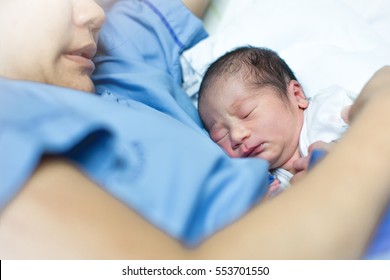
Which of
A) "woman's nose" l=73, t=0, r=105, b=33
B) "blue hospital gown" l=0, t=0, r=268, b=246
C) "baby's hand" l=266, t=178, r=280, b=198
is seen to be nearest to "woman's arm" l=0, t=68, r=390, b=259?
"blue hospital gown" l=0, t=0, r=268, b=246

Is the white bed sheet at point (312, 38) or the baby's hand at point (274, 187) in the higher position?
the white bed sheet at point (312, 38)

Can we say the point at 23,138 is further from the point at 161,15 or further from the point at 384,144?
the point at 161,15

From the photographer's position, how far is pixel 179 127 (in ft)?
2.35

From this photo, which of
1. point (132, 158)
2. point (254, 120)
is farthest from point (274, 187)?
point (132, 158)

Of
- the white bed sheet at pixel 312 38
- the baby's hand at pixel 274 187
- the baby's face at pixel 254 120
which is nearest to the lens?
the baby's hand at pixel 274 187

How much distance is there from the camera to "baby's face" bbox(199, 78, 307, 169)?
1.08m

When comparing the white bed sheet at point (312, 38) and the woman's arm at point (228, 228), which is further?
the white bed sheet at point (312, 38)

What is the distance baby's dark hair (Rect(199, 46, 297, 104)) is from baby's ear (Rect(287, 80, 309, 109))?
0.5 inches

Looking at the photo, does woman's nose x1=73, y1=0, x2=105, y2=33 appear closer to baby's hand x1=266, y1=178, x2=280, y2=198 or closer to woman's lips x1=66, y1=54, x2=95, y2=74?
woman's lips x1=66, y1=54, x2=95, y2=74

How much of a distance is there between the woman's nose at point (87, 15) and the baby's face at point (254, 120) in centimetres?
36

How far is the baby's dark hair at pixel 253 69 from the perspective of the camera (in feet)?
3.77

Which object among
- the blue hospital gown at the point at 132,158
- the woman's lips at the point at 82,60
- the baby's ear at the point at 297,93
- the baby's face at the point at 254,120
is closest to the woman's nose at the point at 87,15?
the woman's lips at the point at 82,60

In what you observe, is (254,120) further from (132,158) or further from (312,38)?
(132,158)

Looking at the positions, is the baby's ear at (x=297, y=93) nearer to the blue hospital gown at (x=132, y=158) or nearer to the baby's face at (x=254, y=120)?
the baby's face at (x=254, y=120)
